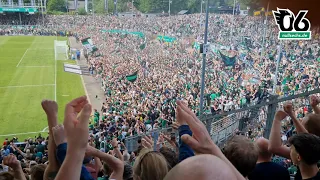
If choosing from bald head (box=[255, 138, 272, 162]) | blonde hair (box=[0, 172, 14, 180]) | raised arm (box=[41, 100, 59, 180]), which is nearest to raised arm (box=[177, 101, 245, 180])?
raised arm (box=[41, 100, 59, 180])

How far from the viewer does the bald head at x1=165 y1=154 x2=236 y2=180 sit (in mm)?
855

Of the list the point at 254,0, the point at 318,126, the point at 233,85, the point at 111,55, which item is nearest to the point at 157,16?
the point at 111,55

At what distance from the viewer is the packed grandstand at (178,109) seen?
47.2 inches

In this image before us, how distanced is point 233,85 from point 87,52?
1323cm

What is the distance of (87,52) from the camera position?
23.0 meters

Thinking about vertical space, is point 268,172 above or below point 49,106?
below

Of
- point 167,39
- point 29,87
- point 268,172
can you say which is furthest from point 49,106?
point 167,39

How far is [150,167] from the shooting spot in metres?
1.40

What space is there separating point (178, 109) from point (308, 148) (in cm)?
72

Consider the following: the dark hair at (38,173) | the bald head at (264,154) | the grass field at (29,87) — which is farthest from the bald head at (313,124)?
the grass field at (29,87)

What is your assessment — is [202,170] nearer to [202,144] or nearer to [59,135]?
[202,144]

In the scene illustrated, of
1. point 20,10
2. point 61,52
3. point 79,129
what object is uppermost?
Answer: point 20,10

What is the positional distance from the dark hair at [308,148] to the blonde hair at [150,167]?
0.74 meters

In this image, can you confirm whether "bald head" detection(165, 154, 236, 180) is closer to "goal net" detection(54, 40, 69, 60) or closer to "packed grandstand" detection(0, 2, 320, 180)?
"packed grandstand" detection(0, 2, 320, 180)
